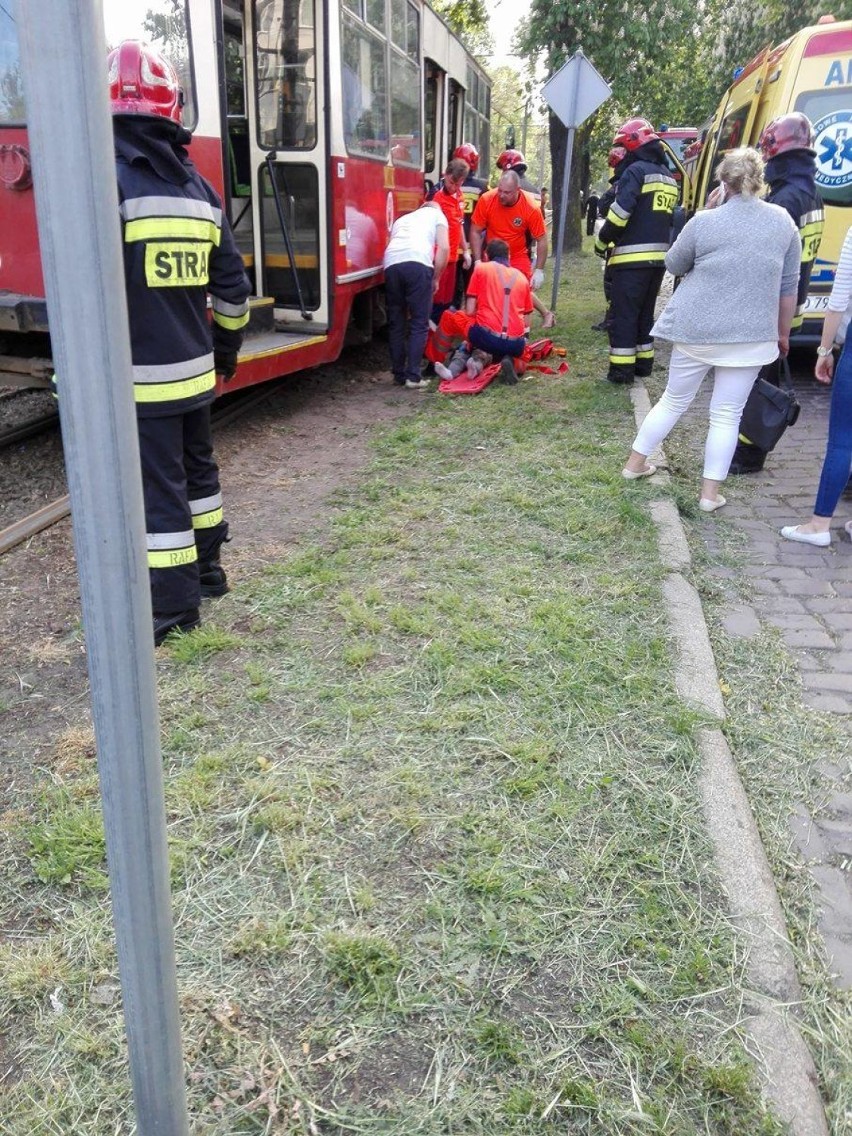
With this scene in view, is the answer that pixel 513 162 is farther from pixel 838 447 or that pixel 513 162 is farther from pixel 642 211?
pixel 838 447

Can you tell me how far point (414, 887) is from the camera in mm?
2312

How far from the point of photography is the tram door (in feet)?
20.9

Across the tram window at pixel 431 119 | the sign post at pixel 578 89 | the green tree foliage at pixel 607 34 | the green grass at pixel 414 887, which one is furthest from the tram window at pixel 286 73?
the green tree foliage at pixel 607 34

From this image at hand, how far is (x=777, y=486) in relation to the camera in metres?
5.68

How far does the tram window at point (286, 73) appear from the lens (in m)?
6.34

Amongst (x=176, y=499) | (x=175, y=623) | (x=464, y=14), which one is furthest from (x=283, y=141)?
(x=464, y=14)

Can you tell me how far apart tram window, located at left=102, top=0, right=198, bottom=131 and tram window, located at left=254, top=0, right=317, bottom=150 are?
4.09 feet

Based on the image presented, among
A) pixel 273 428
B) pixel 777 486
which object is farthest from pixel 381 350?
pixel 777 486

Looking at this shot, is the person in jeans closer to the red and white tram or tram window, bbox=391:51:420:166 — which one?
the red and white tram

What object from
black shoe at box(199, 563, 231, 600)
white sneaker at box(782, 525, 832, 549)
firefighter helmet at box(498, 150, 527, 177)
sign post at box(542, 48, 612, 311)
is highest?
sign post at box(542, 48, 612, 311)

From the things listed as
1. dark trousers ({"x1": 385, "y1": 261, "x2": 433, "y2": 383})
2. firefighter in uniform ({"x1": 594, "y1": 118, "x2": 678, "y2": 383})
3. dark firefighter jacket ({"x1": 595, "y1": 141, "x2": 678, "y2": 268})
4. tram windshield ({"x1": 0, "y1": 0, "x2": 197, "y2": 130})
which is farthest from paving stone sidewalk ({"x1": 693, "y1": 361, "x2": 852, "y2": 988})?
tram windshield ({"x1": 0, "y1": 0, "x2": 197, "y2": 130})

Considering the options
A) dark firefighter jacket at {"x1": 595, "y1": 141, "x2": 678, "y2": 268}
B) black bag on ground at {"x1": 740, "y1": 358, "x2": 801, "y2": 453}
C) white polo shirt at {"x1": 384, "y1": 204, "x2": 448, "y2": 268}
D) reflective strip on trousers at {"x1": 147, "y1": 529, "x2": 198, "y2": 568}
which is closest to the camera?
reflective strip on trousers at {"x1": 147, "y1": 529, "x2": 198, "y2": 568}

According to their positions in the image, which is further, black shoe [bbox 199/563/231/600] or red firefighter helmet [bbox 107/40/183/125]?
black shoe [bbox 199/563/231/600]

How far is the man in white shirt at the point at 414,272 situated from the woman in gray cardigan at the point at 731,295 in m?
3.35
